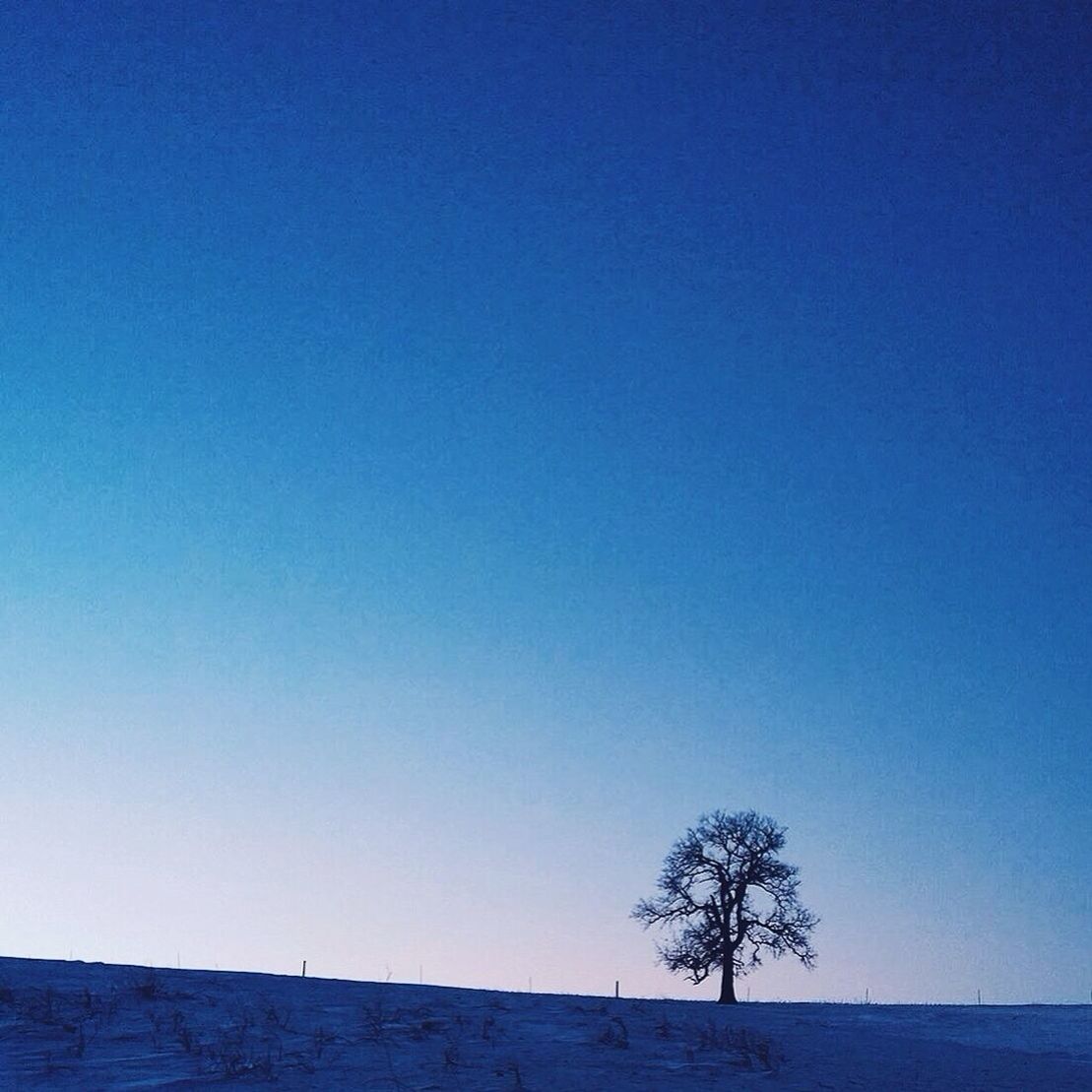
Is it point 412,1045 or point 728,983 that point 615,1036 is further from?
point 728,983

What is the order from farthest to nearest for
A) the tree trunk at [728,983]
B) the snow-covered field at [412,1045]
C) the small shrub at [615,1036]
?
the tree trunk at [728,983] → the small shrub at [615,1036] → the snow-covered field at [412,1045]

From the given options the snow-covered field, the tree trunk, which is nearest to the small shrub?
the snow-covered field

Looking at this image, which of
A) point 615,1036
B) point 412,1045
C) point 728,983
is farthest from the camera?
point 728,983

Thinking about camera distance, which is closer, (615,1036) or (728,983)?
(615,1036)

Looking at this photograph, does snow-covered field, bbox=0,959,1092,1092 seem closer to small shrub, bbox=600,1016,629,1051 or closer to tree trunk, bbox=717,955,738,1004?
small shrub, bbox=600,1016,629,1051

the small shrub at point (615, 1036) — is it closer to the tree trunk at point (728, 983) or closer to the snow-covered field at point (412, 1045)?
the snow-covered field at point (412, 1045)

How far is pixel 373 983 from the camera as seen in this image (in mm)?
20906

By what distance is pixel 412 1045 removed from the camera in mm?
13203

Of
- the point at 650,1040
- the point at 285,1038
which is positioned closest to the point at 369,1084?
the point at 285,1038

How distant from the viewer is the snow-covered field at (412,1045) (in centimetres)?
1101

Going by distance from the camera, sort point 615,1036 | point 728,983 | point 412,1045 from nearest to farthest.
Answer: point 412,1045, point 615,1036, point 728,983

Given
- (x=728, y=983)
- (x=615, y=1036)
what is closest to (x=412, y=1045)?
(x=615, y=1036)

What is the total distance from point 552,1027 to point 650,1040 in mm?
1725

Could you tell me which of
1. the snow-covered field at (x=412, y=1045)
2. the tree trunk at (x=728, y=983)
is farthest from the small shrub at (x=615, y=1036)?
the tree trunk at (x=728, y=983)
